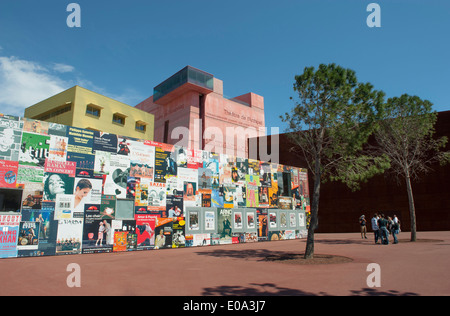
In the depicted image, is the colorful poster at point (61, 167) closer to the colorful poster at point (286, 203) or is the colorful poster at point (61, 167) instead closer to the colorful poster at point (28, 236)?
the colorful poster at point (28, 236)

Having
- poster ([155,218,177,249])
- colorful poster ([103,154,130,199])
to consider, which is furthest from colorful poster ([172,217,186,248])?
colorful poster ([103,154,130,199])

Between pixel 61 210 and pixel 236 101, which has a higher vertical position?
pixel 236 101

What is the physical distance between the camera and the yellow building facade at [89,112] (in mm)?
34562

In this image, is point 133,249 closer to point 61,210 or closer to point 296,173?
point 61,210

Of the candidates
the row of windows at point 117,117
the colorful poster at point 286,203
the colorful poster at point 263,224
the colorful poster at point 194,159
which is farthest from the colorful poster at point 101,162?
the row of windows at point 117,117

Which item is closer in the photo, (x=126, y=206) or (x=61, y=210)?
(x=61, y=210)

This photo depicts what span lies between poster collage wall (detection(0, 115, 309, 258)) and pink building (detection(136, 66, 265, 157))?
2749cm

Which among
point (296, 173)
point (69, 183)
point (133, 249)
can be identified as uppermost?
point (296, 173)

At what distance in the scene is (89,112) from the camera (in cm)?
3603

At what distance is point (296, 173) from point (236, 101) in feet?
114

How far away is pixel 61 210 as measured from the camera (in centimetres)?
1648

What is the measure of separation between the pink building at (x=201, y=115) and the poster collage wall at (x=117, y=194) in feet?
90.2

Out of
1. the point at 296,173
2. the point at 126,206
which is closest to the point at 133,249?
the point at 126,206
